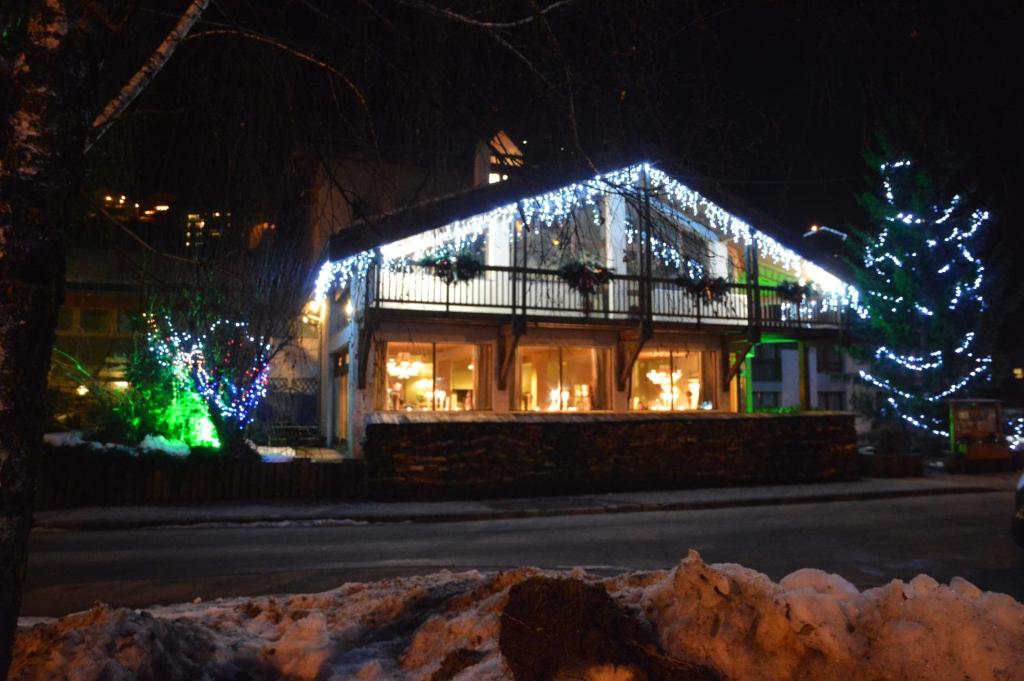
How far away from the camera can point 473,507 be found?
14195 millimetres

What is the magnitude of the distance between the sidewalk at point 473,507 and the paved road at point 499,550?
0.51 m

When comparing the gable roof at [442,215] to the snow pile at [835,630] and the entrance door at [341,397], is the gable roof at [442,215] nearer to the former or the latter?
the entrance door at [341,397]

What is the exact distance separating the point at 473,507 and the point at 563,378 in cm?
875

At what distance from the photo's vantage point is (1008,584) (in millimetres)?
7734

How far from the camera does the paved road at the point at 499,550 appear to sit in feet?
26.1

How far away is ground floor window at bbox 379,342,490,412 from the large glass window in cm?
160

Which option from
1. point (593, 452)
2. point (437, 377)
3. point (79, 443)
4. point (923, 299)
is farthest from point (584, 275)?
point (923, 299)

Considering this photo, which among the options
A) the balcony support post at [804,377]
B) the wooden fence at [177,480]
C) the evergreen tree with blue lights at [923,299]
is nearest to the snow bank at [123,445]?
the wooden fence at [177,480]

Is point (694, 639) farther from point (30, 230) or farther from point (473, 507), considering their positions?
point (473, 507)

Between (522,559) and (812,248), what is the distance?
18.6 metres

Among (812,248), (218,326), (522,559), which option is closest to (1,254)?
(522,559)

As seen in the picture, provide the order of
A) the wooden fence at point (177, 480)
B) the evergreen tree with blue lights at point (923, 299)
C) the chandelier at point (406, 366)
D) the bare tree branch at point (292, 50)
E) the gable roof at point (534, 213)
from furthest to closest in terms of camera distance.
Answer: the evergreen tree with blue lights at point (923, 299) < the chandelier at point (406, 366) < the wooden fence at point (177, 480) < the gable roof at point (534, 213) < the bare tree branch at point (292, 50)

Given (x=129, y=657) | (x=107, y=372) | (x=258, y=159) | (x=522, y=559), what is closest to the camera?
(x=129, y=657)

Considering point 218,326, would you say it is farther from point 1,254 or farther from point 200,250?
point 1,254
